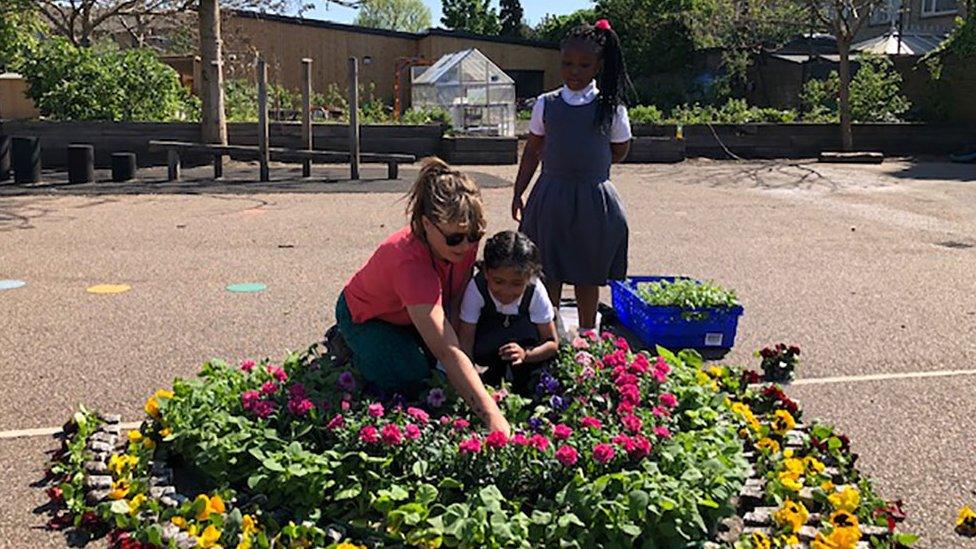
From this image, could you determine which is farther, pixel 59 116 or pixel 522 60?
pixel 522 60

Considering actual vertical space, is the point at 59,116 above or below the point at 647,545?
above

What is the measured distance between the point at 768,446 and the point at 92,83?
57.0ft

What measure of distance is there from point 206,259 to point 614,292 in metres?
4.00

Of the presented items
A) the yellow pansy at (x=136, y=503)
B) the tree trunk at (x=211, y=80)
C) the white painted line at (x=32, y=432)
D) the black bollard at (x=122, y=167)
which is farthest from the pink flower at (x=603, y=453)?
the tree trunk at (x=211, y=80)

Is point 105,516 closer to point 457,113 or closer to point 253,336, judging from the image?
point 253,336

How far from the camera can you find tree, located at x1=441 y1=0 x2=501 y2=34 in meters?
59.4

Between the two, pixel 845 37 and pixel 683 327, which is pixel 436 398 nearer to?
pixel 683 327

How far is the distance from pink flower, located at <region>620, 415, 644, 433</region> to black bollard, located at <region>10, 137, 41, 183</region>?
12.8 meters

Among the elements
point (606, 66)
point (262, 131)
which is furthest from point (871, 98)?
point (606, 66)

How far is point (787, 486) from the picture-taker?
133 inches

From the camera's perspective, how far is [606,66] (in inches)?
195

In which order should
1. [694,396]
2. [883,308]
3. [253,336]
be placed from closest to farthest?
[694,396] < [253,336] < [883,308]

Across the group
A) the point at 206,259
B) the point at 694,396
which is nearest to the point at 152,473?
the point at 694,396

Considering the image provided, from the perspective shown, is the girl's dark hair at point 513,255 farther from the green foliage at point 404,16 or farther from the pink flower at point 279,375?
the green foliage at point 404,16
